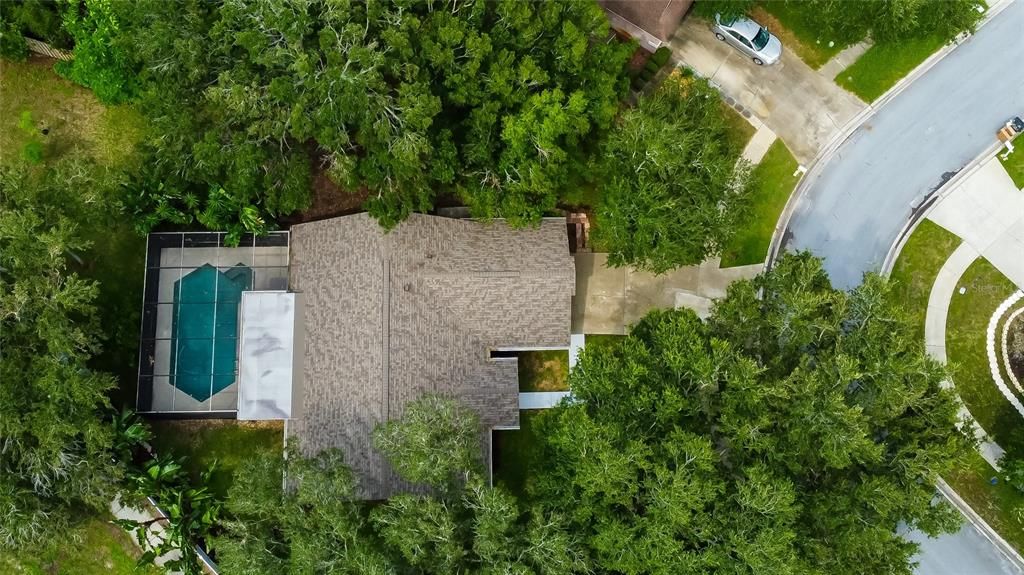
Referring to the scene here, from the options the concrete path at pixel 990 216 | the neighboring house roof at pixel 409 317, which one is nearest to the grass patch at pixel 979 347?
the concrete path at pixel 990 216

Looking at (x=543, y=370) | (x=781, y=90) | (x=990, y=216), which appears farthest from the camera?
(x=781, y=90)

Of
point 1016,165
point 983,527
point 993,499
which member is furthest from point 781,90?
point 983,527

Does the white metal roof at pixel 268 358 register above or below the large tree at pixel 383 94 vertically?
below

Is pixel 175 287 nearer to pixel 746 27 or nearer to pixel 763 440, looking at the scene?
pixel 763 440

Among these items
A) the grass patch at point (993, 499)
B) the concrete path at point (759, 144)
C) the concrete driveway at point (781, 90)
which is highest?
the concrete driveway at point (781, 90)

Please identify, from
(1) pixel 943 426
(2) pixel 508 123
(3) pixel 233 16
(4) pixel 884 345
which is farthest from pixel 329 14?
(1) pixel 943 426

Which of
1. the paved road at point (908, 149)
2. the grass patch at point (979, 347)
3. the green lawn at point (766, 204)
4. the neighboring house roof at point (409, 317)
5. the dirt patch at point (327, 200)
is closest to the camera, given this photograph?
the neighboring house roof at point (409, 317)

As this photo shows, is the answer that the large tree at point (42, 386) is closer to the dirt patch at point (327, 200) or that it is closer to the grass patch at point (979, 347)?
the dirt patch at point (327, 200)
